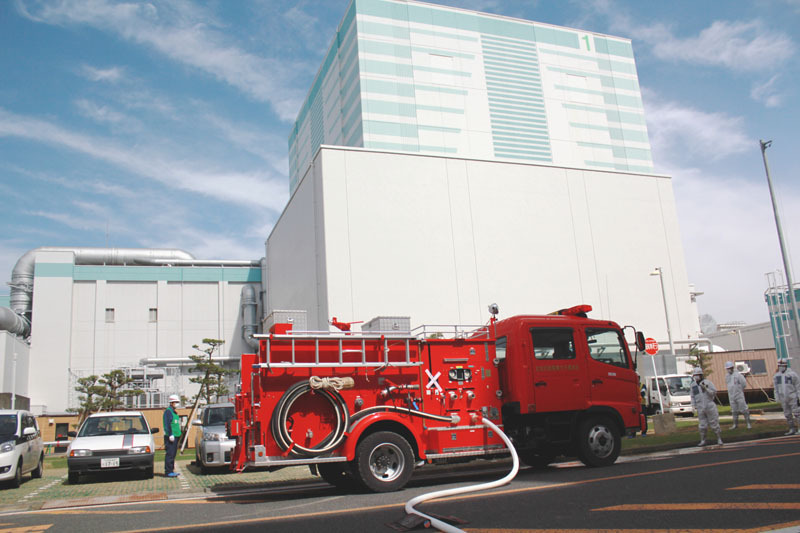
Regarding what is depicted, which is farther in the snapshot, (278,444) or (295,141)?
(295,141)

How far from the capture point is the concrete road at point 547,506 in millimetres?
5680

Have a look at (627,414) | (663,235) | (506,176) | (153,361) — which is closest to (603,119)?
(663,235)

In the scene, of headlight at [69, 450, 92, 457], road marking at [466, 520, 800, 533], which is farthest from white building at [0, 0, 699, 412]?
road marking at [466, 520, 800, 533]

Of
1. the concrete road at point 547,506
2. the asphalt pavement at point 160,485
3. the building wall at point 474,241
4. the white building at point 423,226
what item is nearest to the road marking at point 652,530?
the concrete road at point 547,506

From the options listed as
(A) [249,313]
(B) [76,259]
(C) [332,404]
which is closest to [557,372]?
(C) [332,404]

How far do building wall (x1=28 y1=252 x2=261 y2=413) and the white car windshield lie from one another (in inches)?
1318

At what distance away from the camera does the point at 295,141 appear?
3123 inches

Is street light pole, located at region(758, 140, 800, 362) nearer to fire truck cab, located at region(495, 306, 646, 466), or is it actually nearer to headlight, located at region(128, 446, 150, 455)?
fire truck cab, located at region(495, 306, 646, 466)

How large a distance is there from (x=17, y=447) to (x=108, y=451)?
1.65 metres

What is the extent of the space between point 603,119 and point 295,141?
A: 37.5m

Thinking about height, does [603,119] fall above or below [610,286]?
above

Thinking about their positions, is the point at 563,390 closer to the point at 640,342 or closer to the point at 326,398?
the point at 640,342

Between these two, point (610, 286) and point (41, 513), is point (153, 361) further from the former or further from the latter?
point (41, 513)

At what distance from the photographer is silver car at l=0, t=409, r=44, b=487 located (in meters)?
11.9
